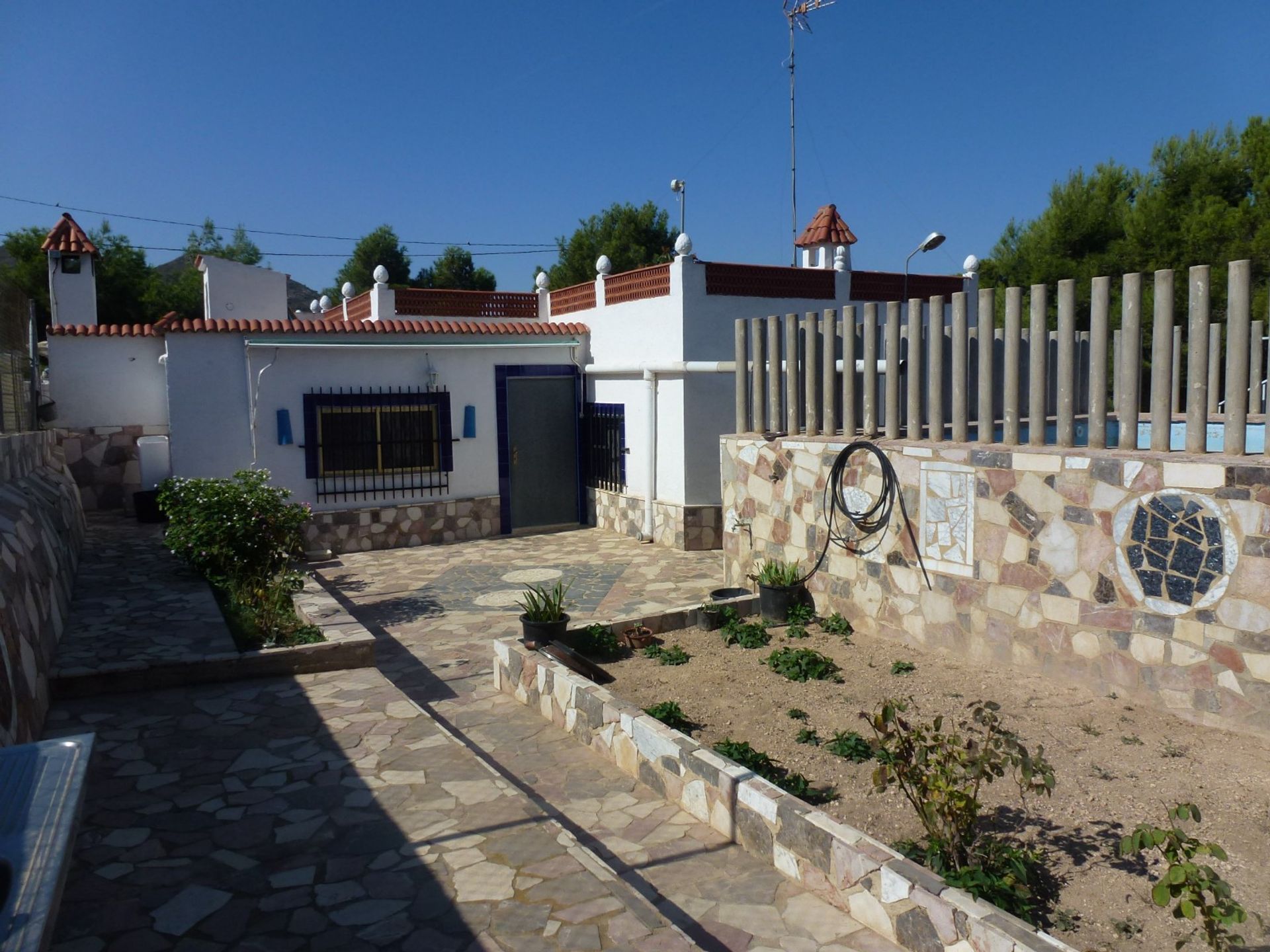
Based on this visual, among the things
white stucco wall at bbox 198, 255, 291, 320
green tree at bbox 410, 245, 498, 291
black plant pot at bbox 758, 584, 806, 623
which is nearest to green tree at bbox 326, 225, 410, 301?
green tree at bbox 410, 245, 498, 291

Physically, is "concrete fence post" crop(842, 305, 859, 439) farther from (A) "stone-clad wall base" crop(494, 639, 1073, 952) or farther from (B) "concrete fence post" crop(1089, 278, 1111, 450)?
(A) "stone-clad wall base" crop(494, 639, 1073, 952)

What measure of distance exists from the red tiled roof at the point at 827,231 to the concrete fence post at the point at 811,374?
8436 mm

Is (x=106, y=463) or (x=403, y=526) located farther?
(x=106, y=463)

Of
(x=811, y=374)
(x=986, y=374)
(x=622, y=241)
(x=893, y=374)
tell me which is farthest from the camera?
(x=622, y=241)

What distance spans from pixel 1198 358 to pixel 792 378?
357 cm

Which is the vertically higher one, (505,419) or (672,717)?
(505,419)

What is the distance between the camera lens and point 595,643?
7195 millimetres

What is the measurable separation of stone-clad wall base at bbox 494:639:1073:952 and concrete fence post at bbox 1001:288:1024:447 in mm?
3317

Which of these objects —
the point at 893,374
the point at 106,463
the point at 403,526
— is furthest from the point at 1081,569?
the point at 106,463

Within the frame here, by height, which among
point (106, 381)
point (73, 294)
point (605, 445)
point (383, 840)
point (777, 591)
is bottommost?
point (383, 840)

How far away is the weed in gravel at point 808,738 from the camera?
5.33 meters

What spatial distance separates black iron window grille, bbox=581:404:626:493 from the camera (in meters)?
13.7

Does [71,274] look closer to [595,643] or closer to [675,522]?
[675,522]

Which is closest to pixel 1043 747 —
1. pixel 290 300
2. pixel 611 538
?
pixel 611 538
